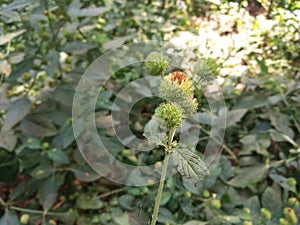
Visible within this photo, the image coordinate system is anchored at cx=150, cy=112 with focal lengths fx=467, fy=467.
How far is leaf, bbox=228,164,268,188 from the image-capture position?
132cm

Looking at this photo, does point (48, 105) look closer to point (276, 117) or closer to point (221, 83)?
point (221, 83)

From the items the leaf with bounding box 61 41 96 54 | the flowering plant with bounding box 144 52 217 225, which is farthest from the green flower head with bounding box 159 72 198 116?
the leaf with bounding box 61 41 96 54

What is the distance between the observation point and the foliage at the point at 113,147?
47.5 inches

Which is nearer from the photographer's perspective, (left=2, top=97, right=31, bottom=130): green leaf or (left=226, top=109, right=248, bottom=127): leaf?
(left=2, top=97, right=31, bottom=130): green leaf

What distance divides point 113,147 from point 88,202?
0.19 m

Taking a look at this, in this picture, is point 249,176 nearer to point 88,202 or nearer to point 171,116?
point 88,202

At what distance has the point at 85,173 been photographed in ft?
4.33

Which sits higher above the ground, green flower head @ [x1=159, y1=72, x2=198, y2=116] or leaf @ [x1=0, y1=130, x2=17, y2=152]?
green flower head @ [x1=159, y1=72, x2=198, y2=116]

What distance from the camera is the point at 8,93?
1.41 metres

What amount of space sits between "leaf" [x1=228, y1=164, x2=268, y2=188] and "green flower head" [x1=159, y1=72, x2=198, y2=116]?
71 centimetres

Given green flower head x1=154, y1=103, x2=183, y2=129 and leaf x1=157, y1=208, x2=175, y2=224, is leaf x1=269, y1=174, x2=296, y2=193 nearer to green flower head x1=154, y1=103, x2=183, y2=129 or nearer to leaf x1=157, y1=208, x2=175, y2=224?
leaf x1=157, y1=208, x2=175, y2=224

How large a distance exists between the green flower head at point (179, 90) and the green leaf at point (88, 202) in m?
0.75

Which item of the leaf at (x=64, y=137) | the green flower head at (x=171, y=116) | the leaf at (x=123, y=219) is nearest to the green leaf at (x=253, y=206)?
the leaf at (x=123, y=219)

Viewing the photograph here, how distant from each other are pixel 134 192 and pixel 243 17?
0.76 m
